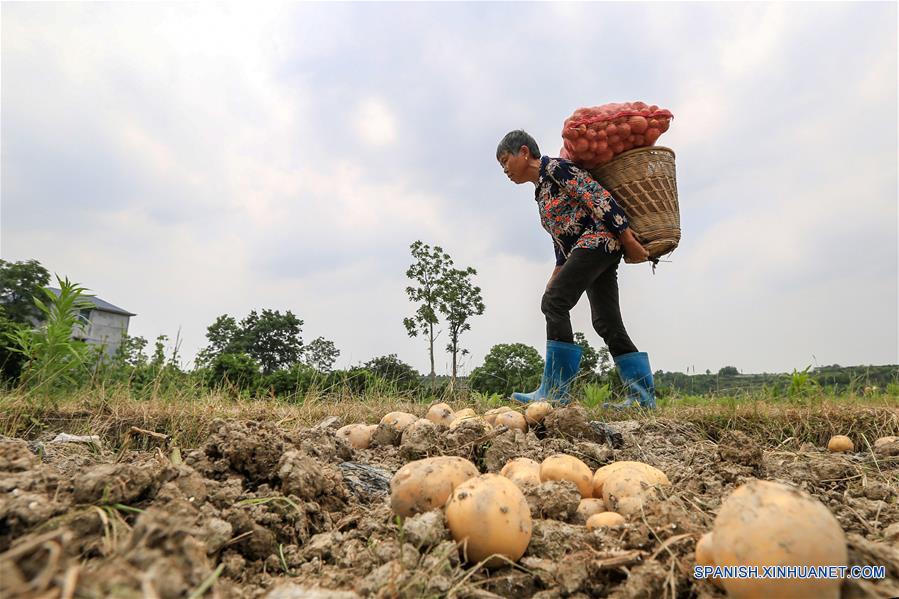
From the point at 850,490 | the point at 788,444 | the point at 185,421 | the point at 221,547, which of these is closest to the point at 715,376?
the point at 788,444

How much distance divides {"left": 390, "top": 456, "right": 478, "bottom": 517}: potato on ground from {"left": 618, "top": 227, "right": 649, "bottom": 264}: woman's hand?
135 inches

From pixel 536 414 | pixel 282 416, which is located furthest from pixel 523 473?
pixel 282 416

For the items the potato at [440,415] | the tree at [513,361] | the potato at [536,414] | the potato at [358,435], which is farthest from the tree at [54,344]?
the tree at [513,361]

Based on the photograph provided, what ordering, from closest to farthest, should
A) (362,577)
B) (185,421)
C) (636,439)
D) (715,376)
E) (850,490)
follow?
(362,577) < (850,490) < (636,439) < (185,421) < (715,376)

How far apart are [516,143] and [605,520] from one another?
412 cm

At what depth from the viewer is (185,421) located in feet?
11.1

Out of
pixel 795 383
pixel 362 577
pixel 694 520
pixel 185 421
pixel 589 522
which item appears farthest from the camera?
pixel 795 383

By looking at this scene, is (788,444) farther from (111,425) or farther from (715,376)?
(111,425)

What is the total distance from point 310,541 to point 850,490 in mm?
2000

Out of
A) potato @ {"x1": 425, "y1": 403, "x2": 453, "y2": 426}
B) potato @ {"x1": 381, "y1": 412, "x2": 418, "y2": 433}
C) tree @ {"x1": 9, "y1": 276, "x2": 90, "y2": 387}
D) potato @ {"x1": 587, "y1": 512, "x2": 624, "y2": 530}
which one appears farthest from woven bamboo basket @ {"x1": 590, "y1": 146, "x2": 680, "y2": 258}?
tree @ {"x1": 9, "y1": 276, "x2": 90, "y2": 387}

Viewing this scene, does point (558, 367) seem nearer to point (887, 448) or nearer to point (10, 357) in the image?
point (887, 448)

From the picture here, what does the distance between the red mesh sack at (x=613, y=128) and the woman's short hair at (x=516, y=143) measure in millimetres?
464

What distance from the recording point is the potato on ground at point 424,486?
1439 millimetres

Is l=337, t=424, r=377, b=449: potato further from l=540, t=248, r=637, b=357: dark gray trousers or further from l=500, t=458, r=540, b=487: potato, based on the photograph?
l=540, t=248, r=637, b=357: dark gray trousers
